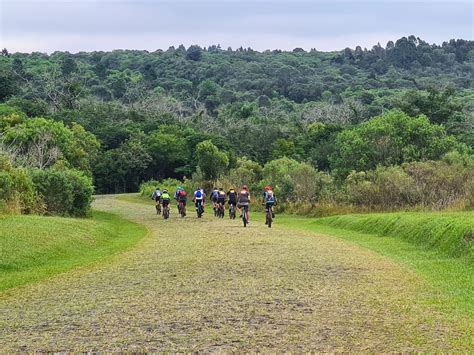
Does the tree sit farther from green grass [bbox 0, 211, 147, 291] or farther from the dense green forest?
green grass [bbox 0, 211, 147, 291]

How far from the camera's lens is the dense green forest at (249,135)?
4466 cm

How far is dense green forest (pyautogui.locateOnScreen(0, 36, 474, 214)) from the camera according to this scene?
44.7m

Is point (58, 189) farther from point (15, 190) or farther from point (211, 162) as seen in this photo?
point (211, 162)

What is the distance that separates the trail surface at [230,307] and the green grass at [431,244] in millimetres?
549

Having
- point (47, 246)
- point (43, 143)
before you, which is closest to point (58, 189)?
point (47, 246)

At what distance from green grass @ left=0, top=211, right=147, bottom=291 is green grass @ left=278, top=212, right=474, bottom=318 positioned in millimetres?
8488

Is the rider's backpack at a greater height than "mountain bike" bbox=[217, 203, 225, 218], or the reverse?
the rider's backpack

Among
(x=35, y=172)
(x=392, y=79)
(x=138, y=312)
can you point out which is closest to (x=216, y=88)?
(x=392, y=79)

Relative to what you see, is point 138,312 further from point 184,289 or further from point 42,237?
point 42,237

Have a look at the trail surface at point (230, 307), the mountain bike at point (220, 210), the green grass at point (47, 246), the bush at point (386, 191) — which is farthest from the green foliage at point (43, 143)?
the trail surface at point (230, 307)

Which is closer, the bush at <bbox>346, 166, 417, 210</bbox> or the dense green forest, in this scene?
the bush at <bbox>346, 166, 417, 210</bbox>

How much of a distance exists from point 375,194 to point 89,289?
25825 millimetres

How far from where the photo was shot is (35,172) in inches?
1500

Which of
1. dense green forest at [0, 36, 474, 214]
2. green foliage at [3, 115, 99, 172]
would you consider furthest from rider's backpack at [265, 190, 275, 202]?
green foliage at [3, 115, 99, 172]
